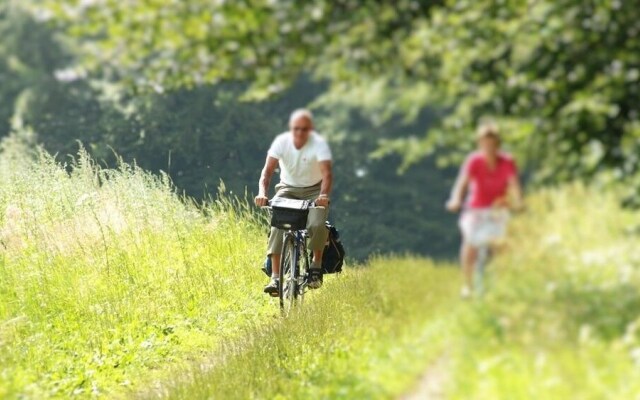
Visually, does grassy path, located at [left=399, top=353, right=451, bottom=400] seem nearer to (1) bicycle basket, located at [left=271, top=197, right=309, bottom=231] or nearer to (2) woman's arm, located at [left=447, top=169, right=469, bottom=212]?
(2) woman's arm, located at [left=447, top=169, right=469, bottom=212]

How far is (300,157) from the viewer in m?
5.18

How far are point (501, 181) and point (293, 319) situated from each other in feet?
15.0

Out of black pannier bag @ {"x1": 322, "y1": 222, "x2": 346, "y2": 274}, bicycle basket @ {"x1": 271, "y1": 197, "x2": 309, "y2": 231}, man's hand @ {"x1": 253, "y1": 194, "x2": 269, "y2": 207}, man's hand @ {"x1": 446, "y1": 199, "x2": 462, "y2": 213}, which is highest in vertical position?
man's hand @ {"x1": 446, "y1": 199, "x2": 462, "y2": 213}

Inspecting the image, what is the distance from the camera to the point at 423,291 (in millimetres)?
3082

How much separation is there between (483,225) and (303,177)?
3334mm

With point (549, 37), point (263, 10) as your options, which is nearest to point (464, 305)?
point (549, 37)

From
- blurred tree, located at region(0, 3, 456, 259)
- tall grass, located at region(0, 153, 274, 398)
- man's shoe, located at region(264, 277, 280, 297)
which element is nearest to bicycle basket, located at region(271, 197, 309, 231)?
blurred tree, located at region(0, 3, 456, 259)

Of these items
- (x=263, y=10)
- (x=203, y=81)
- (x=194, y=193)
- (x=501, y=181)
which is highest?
(x=263, y=10)

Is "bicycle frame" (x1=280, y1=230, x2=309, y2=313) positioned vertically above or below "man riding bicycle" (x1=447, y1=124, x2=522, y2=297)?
below

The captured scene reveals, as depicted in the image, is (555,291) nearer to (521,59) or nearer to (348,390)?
(521,59)

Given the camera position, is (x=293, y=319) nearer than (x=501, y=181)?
No

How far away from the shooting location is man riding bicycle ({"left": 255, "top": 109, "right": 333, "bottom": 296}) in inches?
155

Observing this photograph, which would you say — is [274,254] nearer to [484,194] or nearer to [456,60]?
[456,60]

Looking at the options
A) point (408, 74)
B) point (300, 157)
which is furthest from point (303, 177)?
point (408, 74)
